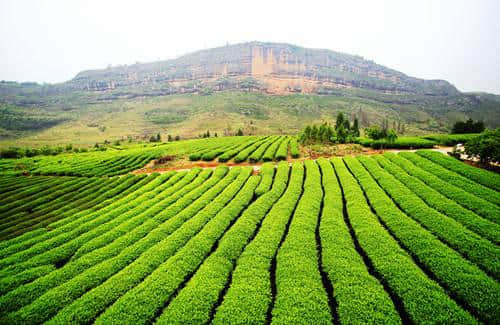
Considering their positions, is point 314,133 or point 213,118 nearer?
point 314,133

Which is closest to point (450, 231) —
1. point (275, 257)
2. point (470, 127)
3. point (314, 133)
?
point (275, 257)

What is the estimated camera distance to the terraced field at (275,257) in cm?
893

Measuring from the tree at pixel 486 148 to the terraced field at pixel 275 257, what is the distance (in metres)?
2.73

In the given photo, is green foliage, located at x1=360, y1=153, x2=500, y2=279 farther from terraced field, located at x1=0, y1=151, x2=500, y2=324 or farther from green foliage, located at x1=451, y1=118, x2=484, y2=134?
green foliage, located at x1=451, y1=118, x2=484, y2=134

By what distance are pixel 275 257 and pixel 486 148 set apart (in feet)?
79.9

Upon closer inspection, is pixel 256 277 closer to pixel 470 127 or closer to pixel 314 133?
pixel 314 133

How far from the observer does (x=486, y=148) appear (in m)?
21.4

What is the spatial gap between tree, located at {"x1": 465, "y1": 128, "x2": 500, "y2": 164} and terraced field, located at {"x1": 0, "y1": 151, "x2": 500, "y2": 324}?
2728mm

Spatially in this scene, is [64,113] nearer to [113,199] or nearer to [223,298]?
[113,199]

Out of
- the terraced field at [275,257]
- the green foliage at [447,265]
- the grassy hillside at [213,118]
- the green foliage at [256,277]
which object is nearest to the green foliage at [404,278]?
the terraced field at [275,257]

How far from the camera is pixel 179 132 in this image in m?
136

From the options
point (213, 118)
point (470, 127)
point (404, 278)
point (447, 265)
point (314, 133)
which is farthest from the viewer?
point (213, 118)

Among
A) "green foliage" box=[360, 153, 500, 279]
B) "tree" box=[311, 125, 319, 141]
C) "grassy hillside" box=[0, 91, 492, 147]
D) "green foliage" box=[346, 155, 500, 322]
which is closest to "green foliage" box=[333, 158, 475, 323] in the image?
"green foliage" box=[346, 155, 500, 322]

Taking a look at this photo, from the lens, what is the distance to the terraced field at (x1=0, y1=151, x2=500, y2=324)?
29.3 feet
